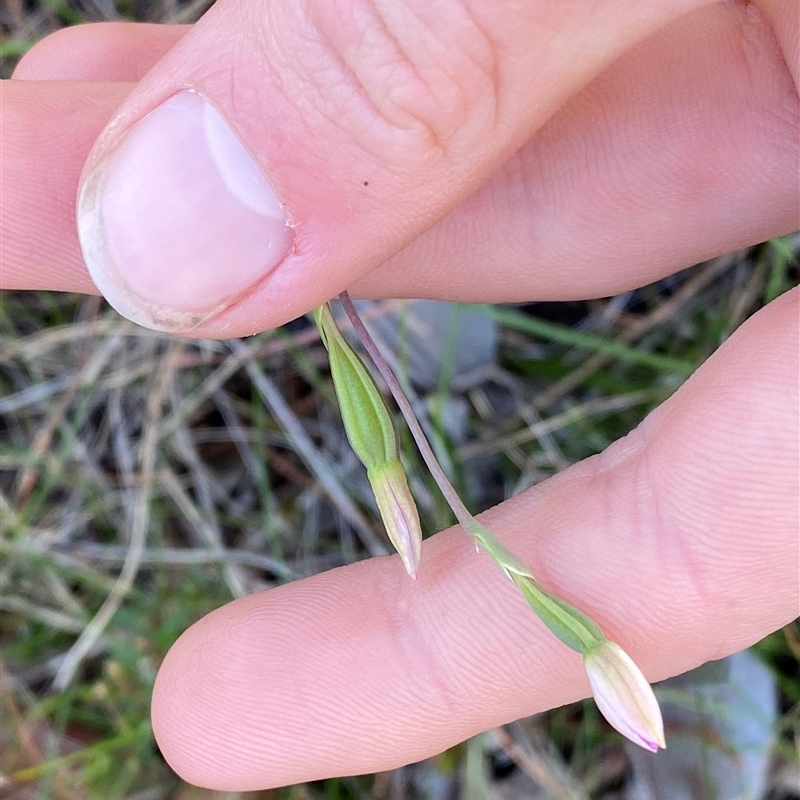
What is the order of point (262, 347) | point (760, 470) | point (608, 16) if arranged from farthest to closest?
point (262, 347) < point (760, 470) < point (608, 16)

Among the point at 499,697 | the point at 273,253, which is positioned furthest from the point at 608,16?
the point at 499,697

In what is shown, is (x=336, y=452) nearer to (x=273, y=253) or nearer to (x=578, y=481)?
(x=578, y=481)

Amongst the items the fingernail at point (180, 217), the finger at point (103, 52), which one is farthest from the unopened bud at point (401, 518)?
the finger at point (103, 52)

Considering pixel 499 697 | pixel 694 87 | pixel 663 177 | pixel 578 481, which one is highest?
pixel 694 87

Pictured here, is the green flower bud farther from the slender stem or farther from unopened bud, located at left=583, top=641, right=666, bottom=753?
unopened bud, located at left=583, top=641, right=666, bottom=753

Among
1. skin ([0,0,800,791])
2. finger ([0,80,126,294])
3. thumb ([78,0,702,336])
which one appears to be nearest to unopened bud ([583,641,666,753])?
skin ([0,0,800,791])
